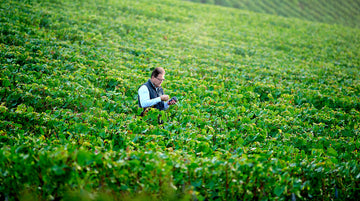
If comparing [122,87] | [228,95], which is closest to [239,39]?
[228,95]

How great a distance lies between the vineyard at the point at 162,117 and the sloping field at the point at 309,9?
44.3m

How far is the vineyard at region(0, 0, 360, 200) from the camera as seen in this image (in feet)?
8.61

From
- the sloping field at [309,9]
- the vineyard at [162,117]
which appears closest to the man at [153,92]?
the vineyard at [162,117]

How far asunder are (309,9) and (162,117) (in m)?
71.3

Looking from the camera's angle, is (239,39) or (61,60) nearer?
(61,60)

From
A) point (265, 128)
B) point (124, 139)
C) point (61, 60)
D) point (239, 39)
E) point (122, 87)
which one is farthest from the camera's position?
point (239, 39)

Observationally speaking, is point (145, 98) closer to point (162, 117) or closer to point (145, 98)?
point (145, 98)

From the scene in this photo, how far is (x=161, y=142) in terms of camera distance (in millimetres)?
4000

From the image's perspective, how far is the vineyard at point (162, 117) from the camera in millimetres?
2623

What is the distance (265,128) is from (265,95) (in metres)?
3.16

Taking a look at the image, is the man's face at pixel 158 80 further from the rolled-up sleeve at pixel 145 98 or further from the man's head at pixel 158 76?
the rolled-up sleeve at pixel 145 98

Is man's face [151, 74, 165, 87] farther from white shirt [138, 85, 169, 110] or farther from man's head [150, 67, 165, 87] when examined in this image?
white shirt [138, 85, 169, 110]

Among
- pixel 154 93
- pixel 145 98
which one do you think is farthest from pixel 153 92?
pixel 145 98

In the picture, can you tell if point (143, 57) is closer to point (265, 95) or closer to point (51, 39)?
point (51, 39)
